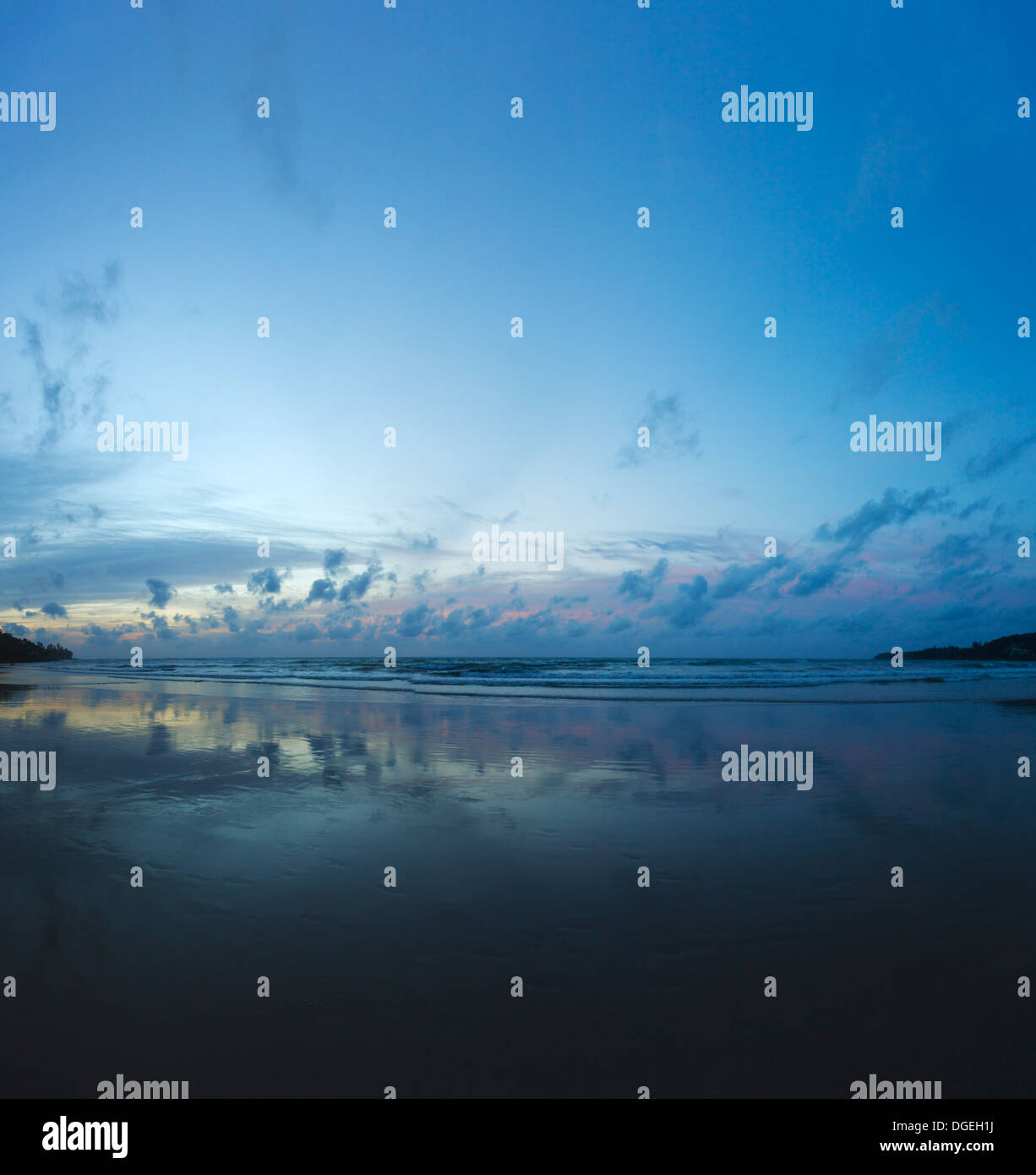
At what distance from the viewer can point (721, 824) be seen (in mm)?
7297

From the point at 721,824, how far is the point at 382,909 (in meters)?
3.96

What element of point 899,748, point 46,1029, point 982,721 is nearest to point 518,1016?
point 46,1029

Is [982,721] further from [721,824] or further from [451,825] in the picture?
[451,825]

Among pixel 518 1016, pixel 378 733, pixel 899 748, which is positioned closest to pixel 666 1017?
pixel 518 1016

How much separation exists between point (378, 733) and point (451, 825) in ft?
24.9

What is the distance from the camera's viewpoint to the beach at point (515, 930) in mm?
3365

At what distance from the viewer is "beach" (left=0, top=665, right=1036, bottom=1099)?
11.0 feet

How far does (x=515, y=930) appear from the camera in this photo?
15.4 ft
